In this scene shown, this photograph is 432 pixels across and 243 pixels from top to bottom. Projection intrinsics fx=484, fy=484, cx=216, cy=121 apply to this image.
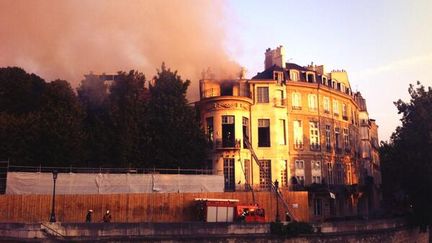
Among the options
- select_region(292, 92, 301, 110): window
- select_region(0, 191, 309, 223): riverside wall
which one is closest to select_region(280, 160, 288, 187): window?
select_region(292, 92, 301, 110): window

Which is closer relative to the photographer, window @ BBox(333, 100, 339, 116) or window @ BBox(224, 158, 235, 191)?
window @ BBox(224, 158, 235, 191)

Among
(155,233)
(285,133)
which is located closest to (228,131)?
(285,133)

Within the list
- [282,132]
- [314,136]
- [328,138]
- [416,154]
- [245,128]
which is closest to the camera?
[416,154]

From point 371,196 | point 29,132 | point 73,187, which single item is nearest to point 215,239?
point 73,187

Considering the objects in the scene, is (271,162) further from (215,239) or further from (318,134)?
(215,239)

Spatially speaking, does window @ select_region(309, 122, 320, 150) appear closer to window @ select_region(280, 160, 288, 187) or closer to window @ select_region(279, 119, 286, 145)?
window @ select_region(279, 119, 286, 145)

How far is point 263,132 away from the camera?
47.9 metres

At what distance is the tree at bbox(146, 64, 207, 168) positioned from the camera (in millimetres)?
41250

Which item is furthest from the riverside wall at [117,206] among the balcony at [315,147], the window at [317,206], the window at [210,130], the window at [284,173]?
the balcony at [315,147]

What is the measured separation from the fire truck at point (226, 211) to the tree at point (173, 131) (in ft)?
24.3

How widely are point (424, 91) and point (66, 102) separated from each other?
33.6m

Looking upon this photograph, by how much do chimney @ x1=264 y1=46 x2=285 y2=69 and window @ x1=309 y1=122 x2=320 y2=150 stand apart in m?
7.56

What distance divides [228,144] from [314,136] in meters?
10.5

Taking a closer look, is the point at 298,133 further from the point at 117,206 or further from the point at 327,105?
the point at 117,206
